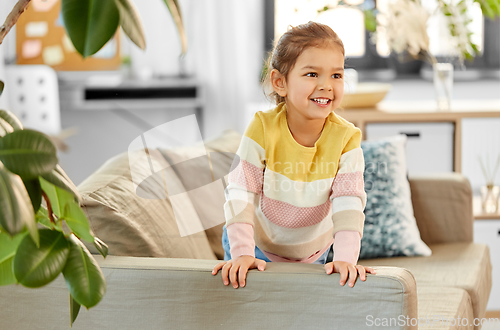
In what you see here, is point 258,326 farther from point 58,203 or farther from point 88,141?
point 88,141

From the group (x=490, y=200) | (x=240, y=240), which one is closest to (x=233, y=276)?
(x=240, y=240)

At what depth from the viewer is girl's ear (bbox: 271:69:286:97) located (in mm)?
1163

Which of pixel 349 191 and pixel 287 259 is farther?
pixel 287 259

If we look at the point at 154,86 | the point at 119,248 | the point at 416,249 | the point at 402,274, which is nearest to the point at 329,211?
the point at 402,274

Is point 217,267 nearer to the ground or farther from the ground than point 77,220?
nearer to the ground

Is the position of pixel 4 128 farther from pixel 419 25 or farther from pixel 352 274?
pixel 419 25

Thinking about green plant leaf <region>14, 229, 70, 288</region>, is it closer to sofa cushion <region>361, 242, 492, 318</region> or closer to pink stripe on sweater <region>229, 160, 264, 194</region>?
pink stripe on sweater <region>229, 160, 264, 194</region>

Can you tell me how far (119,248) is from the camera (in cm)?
110

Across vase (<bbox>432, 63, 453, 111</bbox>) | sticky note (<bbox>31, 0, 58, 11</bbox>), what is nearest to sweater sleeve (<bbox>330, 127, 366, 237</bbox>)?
vase (<bbox>432, 63, 453, 111</bbox>)

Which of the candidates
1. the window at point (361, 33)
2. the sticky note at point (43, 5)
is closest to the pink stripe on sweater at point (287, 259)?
the window at point (361, 33)

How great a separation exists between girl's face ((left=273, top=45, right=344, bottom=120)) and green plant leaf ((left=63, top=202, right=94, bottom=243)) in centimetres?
53

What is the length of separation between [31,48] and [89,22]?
3071mm

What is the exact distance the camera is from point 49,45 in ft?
11.1

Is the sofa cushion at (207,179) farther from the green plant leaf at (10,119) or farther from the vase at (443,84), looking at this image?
the vase at (443,84)
